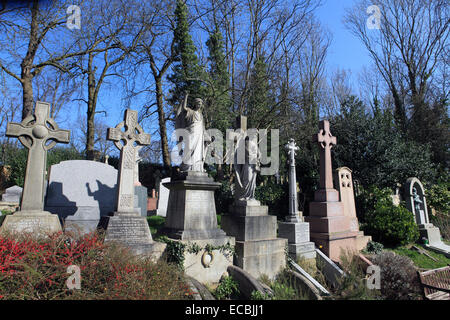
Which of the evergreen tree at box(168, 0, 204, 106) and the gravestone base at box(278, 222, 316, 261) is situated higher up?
the evergreen tree at box(168, 0, 204, 106)

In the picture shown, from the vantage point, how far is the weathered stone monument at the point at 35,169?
230 inches

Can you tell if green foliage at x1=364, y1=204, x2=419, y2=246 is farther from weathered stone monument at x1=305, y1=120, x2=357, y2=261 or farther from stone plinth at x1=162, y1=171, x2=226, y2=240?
stone plinth at x1=162, y1=171, x2=226, y2=240

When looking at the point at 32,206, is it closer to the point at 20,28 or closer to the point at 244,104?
the point at 20,28

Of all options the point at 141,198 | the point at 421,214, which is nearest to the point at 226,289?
the point at 141,198

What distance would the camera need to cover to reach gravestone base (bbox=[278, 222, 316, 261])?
7.85 meters

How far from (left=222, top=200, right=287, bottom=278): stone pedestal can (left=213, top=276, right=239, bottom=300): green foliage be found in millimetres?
552

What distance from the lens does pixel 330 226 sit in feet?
30.1

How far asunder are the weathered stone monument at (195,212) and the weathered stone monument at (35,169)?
2.49 meters

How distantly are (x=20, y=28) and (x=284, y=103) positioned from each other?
1144 cm

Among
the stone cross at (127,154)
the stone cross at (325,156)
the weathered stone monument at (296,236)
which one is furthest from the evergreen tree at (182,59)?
the weathered stone monument at (296,236)

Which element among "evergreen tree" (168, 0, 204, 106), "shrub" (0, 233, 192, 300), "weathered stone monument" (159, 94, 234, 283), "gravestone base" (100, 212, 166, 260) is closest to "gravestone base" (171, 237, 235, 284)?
"weathered stone monument" (159, 94, 234, 283)

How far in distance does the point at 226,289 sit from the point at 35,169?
4.87m

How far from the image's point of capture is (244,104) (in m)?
15.1
